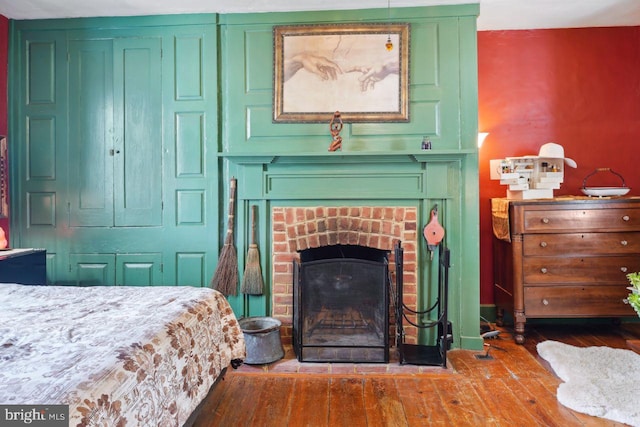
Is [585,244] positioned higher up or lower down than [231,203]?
lower down

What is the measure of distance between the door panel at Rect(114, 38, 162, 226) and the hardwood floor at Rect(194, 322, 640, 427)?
4.59 feet

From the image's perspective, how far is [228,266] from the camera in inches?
114

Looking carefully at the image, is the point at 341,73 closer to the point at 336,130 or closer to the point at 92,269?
the point at 336,130

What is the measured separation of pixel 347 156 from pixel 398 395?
155 cm

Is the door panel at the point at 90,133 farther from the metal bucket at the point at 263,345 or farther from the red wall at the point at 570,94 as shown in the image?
the red wall at the point at 570,94

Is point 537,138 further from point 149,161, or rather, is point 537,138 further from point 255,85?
point 149,161

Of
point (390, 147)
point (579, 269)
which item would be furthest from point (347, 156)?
point (579, 269)

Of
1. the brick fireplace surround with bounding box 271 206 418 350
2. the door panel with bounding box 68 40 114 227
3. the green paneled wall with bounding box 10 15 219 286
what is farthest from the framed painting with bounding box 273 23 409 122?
the door panel with bounding box 68 40 114 227

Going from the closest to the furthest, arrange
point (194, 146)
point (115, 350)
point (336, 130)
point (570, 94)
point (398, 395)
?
point (115, 350), point (398, 395), point (336, 130), point (194, 146), point (570, 94)

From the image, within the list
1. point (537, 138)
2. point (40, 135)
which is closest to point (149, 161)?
point (40, 135)

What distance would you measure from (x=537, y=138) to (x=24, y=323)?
3632 millimetres

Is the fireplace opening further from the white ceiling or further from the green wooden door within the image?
the white ceiling

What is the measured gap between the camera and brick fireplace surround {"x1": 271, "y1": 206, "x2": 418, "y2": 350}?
114 inches

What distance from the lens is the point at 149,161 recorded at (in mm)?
3016
